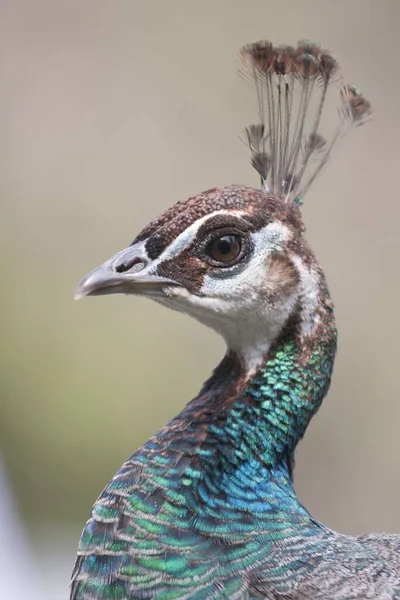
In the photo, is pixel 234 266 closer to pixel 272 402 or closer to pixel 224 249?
pixel 224 249

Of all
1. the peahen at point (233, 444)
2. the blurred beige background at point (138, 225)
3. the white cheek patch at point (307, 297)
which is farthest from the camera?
the blurred beige background at point (138, 225)

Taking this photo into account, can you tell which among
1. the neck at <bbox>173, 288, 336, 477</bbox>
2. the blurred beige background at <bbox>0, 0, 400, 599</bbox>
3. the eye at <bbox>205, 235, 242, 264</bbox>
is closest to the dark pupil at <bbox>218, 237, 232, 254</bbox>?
the eye at <bbox>205, 235, 242, 264</bbox>

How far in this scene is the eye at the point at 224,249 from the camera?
0.92 meters

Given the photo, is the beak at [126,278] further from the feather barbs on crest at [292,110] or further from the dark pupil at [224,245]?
the feather barbs on crest at [292,110]

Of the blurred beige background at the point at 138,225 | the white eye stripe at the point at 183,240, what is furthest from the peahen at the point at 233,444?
the blurred beige background at the point at 138,225

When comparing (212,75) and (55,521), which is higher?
(212,75)

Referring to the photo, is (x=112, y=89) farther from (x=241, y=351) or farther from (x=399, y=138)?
(x=241, y=351)

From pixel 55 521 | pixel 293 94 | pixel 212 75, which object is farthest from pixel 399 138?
pixel 293 94

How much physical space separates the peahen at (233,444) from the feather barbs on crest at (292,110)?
19mm

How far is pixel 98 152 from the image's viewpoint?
2965 mm

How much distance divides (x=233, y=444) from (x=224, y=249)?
22 centimetres

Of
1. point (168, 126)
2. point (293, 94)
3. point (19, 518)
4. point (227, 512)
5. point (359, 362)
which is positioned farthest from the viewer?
point (168, 126)

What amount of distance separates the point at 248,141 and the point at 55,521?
4.76ft

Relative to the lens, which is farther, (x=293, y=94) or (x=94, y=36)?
(x=94, y=36)
